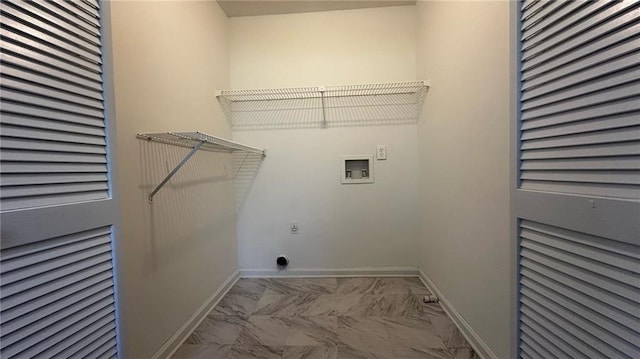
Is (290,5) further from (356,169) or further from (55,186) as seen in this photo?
(55,186)

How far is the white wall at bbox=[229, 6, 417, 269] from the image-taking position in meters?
2.29

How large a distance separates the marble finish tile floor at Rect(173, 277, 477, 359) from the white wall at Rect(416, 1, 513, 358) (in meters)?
0.23

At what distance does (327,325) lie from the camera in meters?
1.67

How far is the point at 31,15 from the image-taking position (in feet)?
2.06

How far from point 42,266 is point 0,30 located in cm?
57

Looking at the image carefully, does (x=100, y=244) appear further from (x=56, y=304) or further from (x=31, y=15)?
(x=31, y=15)

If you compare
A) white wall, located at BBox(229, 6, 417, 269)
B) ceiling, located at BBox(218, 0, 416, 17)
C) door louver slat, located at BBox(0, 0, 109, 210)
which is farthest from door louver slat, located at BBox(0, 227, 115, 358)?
ceiling, located at BBox(218, 0, 416, 17)

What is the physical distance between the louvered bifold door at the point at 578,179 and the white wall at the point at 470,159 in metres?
0.29

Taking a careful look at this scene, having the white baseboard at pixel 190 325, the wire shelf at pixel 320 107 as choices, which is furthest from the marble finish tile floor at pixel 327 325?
the wire shelf at pixel 320 107

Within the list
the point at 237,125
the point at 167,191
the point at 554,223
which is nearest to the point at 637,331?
the point at 554,223

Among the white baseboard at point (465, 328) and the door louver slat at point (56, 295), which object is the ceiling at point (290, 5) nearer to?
the door louver slat at point (56, 295)

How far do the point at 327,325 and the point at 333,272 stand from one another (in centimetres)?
72

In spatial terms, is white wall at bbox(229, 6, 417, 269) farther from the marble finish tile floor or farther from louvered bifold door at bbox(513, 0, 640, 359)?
louvered bifold door at bbox(513, 0, 640, 359)

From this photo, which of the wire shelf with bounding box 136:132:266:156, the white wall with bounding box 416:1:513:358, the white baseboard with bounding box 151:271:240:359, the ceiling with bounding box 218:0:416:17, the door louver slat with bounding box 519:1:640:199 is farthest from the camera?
the ceiling with bounding box 218:0:416:17
